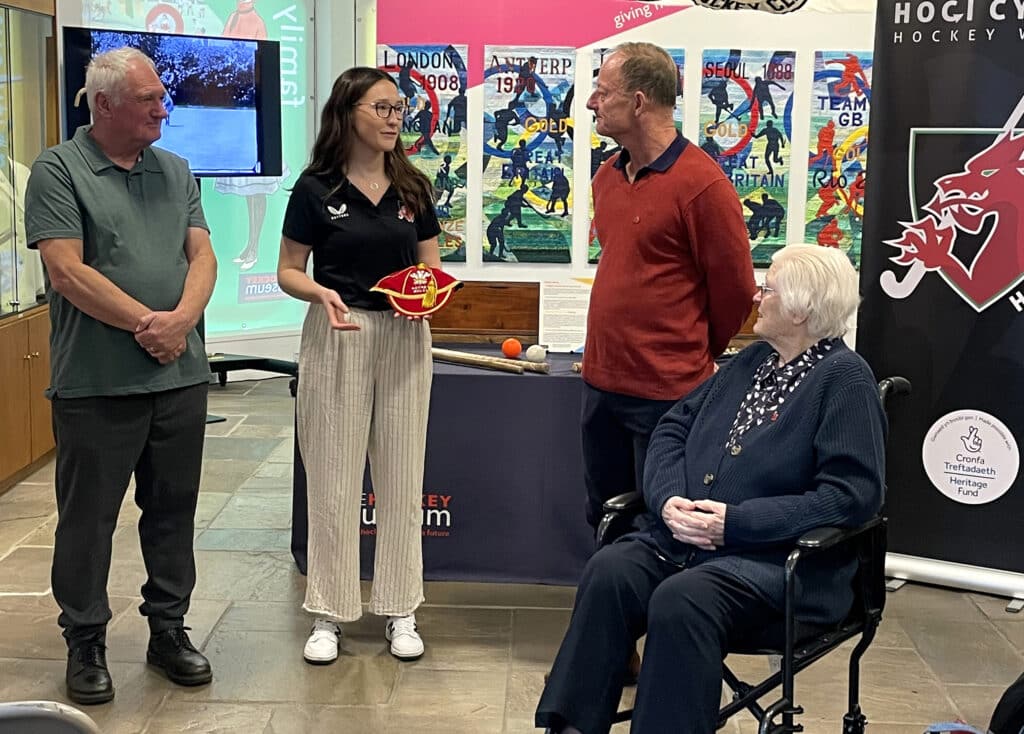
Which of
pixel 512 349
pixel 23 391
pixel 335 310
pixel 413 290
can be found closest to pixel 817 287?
pixel 413 290

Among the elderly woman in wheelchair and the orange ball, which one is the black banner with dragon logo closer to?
the orange ball

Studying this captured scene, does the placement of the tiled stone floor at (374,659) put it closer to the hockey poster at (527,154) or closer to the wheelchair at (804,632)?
the wheelchair at (804,632)

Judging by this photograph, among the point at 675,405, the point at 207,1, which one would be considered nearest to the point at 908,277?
the point at 675,405

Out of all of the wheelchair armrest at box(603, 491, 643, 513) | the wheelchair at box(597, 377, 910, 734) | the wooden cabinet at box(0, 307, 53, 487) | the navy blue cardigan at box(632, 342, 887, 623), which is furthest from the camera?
the wooden cabinet at box(0, 307, 53, 487)

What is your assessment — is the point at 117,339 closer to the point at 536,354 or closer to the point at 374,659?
the point at 374,659

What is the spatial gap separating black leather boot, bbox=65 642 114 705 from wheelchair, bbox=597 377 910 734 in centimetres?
134

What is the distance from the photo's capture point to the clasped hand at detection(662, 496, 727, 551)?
2590 mm

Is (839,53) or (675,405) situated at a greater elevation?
(839,53)

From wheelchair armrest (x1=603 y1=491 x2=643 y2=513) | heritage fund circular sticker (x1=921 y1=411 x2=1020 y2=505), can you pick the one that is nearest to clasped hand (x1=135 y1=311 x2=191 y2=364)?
wheelchair armrest (x1=603 y1=491 x2=643 y2=513)

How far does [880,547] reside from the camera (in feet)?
8.77

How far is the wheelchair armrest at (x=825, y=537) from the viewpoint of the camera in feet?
8.05

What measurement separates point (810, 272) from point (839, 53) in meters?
1.94

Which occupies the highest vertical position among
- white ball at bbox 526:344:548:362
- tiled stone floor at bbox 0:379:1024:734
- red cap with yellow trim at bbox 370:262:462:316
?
red cap with yellow trim at bbox 370:262:462:316

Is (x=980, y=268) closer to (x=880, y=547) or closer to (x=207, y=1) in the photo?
(x=880, y=547)
